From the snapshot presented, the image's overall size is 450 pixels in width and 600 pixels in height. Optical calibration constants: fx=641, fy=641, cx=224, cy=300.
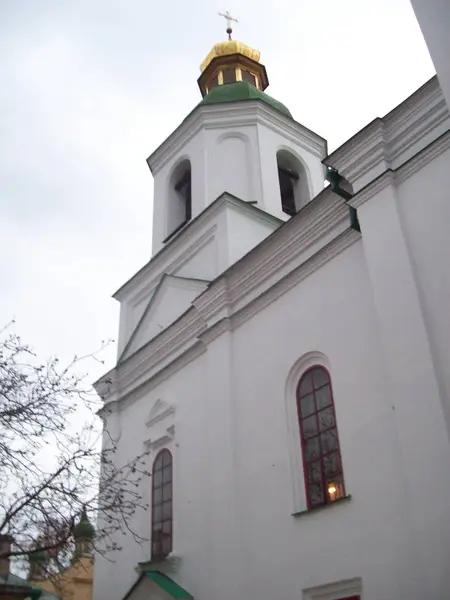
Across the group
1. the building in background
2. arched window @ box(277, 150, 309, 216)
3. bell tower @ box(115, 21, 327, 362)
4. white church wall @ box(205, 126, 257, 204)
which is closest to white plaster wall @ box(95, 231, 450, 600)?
the building in background

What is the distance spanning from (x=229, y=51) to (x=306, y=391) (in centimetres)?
1401

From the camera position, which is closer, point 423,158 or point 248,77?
point 423,158

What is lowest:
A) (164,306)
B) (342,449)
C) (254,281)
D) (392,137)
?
(342,449)

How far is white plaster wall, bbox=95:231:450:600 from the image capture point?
24.3ft

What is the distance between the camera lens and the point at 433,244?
7965 mm

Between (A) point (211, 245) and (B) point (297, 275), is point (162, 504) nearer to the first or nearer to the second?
(B) point (297, 275)

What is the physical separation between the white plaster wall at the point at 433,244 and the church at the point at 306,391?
0.07ft

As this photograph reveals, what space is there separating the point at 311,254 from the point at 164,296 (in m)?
4.89

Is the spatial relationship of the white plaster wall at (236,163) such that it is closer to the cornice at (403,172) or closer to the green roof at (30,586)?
the cornice at (403,172)

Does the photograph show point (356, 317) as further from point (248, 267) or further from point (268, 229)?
point (268, 229)

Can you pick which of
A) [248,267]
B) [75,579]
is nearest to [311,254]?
[248,267]

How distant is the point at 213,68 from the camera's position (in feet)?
66.1

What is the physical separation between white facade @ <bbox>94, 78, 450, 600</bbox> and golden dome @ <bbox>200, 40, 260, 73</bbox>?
337 inches

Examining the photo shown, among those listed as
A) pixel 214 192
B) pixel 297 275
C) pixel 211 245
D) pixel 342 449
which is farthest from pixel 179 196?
pixel 342 449
